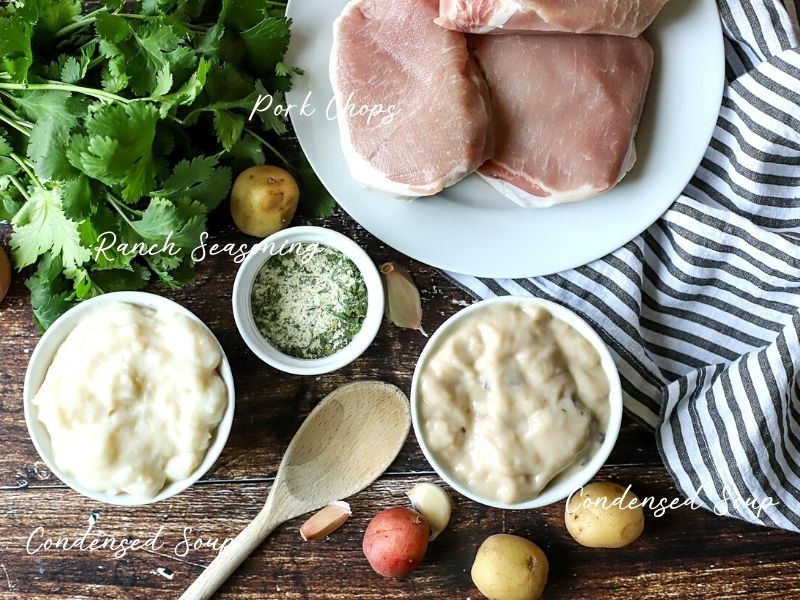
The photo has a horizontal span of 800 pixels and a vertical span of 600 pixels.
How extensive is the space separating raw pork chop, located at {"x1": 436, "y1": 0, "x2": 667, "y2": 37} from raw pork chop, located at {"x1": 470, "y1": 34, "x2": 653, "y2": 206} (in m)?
0.05

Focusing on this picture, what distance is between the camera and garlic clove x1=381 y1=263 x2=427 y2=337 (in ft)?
5.58

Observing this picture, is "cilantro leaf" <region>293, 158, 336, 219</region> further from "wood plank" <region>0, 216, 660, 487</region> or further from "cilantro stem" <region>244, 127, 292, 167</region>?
"wood plank" <region>0, 216, 660, 487</region>

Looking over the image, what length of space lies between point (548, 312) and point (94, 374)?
2.98 feet

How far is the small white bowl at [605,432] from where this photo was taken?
1522 millimetres

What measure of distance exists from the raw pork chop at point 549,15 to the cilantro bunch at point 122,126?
0.36 m

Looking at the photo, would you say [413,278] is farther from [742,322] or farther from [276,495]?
[742,322]

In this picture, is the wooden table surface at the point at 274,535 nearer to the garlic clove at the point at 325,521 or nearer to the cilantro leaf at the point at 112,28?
the garlic clove at the point at 325,521

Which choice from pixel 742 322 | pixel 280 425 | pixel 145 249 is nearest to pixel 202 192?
pixel 145 249

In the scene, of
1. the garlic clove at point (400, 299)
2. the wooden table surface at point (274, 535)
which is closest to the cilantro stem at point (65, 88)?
the wooden table surface at point (274, 535)

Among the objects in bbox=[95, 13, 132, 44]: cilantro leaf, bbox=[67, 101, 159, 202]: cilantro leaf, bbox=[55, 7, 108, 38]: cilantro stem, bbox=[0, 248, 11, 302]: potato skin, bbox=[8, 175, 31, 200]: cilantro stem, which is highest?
bbox=[95, 13, 132, 44]: cilantro leaf

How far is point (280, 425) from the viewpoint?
173cm

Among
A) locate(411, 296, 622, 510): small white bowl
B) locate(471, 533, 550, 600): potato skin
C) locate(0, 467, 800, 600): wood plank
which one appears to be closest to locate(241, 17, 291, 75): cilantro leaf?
locate(411, 296, 622, 510): small white bowl

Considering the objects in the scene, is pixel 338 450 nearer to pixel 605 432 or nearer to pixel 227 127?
pixel 605 432

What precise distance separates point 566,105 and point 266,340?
0.82 m
